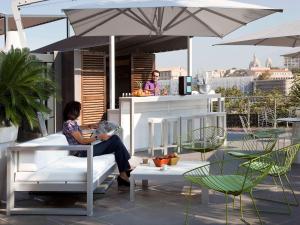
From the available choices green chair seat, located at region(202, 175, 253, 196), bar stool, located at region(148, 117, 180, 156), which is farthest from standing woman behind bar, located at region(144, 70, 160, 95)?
green chair seat, located at region(202, 175, 253, 196)

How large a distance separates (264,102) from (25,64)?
37.5ft

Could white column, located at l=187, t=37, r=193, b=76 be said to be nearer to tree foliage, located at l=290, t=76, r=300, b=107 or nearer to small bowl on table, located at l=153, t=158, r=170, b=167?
tree foliage, located at l=290, t=76, r=300, b=107

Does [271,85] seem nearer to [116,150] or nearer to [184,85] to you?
[184,85]

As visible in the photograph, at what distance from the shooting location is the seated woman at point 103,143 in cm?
565

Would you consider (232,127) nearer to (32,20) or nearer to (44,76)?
(32,20)

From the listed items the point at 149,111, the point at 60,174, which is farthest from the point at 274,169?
the point at 149,111

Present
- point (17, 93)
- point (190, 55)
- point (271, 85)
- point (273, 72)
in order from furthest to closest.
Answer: point (273, 72) → point (271, 85) → point (190, 55) → point (17, 93)

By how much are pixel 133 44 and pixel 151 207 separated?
339 inches

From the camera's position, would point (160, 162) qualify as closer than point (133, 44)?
Yes

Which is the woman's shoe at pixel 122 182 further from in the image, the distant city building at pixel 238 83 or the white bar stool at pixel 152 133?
the distant city building at pixel 238 83

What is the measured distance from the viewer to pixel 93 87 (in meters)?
11.6

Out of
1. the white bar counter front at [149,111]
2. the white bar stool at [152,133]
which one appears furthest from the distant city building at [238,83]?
the white bar stool at [152,133]

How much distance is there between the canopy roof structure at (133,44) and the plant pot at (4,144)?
21.1ft

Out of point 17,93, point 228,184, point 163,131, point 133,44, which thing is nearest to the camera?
point 228,184
